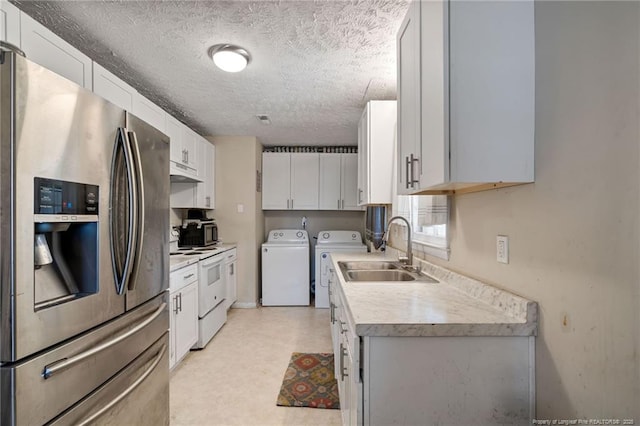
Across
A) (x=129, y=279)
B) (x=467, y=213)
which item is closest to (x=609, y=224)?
(x=467, y=213)

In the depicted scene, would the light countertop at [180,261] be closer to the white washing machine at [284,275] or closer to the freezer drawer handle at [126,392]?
the freezer drawer handle at [126,392]

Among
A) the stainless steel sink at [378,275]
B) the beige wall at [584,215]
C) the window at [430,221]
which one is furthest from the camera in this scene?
the stainless steel sink at [378,275]

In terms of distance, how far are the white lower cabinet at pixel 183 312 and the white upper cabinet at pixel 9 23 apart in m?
Result: 1.48

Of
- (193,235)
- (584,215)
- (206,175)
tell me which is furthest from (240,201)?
(584,215)

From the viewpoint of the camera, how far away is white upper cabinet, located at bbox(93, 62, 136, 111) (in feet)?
5.38

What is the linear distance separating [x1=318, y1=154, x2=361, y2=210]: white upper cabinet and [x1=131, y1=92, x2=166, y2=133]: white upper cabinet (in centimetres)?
218

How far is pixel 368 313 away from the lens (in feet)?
3.37

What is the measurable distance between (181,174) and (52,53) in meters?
1.46

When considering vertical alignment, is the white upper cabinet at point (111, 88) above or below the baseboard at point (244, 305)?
above

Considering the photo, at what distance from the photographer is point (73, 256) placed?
0.98m

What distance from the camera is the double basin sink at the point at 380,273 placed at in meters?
1.81

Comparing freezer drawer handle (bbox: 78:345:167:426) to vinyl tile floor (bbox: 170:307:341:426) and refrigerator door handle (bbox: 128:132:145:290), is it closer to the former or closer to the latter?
refrigerator door handle (bbox: 128:132:145:290)

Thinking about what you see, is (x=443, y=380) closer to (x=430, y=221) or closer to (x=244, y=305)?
(x=430, y=221)

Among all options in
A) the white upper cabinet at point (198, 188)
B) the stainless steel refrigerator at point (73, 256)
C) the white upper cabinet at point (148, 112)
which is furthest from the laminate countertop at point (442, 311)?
the white upper cabinet at point (198, 188)
